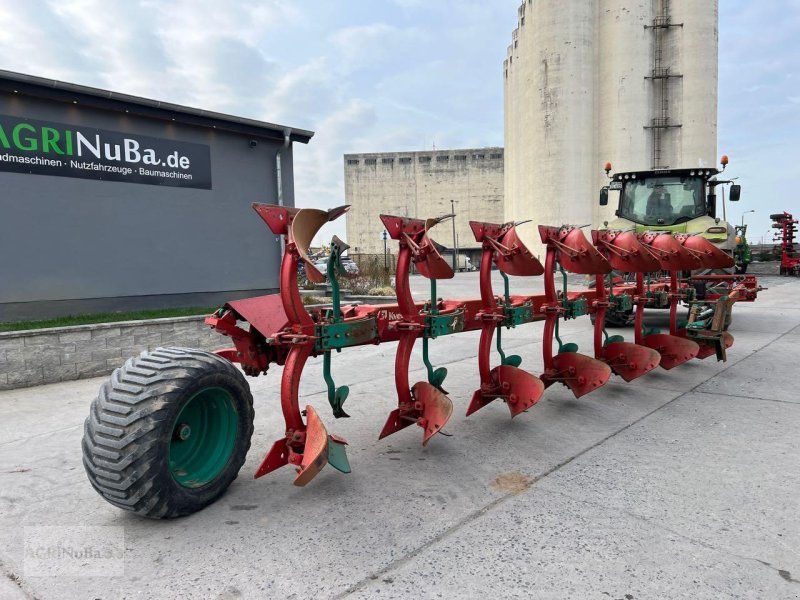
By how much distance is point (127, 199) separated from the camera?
327 inches

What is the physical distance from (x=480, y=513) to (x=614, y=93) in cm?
3417

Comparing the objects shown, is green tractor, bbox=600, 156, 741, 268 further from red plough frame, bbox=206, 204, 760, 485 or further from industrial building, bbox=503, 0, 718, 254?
industrial building, bbox=503, 0, 718, 254

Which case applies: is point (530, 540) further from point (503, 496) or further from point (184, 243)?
point (184, 243)

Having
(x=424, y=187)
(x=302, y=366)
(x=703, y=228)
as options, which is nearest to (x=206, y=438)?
(x=302, y=366)

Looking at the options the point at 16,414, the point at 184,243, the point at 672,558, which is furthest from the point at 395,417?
the point at 184,243

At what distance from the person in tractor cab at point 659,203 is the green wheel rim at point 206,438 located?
31.1ft

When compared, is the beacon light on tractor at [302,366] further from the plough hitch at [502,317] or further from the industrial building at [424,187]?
the industrial building at [424,187]

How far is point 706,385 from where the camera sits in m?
5.62

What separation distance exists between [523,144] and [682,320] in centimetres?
2751

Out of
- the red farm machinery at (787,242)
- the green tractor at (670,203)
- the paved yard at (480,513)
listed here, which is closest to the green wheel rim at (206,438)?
the paved yard at (480,513)

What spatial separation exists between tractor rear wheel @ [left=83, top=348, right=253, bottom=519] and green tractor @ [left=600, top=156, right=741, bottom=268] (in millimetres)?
8845

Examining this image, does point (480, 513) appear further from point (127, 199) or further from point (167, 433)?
point (127, 199)

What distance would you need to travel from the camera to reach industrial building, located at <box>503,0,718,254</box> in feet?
103

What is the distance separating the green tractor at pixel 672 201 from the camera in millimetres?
9961
